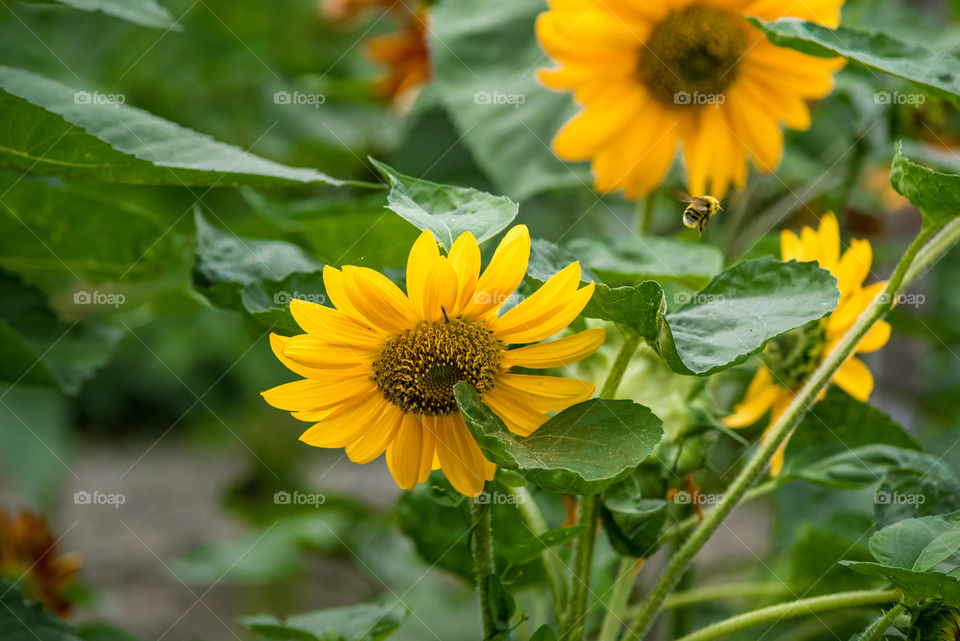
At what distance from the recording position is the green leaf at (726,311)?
36 cm

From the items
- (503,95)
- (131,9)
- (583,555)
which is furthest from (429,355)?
(503,95)

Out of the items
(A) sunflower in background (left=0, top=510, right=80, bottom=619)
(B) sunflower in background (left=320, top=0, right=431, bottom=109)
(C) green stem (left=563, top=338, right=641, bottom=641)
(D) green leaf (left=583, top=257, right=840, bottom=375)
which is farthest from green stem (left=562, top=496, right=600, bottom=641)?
(B) sunflower in background (left=320, top=0, right=431, bottom=109)

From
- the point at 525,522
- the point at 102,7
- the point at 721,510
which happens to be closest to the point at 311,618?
the point at 525,522

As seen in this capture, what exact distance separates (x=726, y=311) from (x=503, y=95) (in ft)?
1.46

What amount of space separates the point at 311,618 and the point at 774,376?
0.31m

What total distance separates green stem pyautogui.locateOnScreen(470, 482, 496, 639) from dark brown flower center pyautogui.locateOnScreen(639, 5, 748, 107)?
39 centimetres

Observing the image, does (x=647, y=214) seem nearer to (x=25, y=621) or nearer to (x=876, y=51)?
(x=876, y=51)

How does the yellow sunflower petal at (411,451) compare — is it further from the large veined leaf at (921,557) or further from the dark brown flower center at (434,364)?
the large veined leaf at (921,557)

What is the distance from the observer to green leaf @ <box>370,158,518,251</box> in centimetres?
37

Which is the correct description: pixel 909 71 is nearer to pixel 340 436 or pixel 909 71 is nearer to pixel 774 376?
pixel 774 376

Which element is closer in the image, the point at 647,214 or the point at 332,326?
the point at 332,326

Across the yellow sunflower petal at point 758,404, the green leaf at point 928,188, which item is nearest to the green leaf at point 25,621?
the yellow sunflower petal at point 758,404

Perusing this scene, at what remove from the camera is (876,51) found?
17.8 inches

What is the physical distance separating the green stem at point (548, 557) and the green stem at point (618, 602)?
0.09 feet
